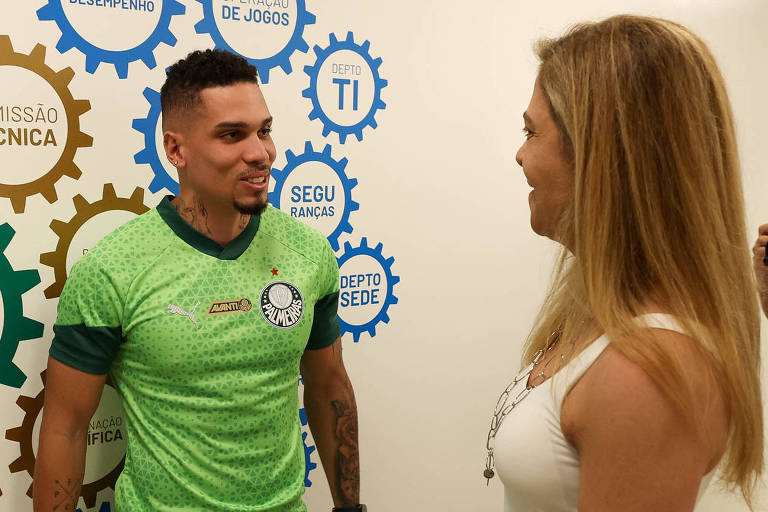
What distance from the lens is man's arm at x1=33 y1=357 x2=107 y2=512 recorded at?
4.20 ft

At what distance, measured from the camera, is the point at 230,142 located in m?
1.33

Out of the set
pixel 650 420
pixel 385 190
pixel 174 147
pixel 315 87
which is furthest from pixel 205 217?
pixel 650 420

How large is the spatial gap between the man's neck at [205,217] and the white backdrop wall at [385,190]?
0.20 metres

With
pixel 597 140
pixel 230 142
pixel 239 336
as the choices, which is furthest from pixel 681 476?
pixel 230 142

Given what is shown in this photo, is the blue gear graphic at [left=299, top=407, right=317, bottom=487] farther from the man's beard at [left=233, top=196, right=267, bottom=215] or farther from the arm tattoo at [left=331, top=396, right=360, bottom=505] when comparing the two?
the man's beard at [left=233, top=196, right=267, bottom=215]

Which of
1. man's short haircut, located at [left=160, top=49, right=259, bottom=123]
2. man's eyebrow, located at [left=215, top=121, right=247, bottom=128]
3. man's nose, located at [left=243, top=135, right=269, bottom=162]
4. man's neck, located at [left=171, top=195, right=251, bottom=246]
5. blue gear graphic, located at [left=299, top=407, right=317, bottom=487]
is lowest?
blue gear graphic, located at [left=299, top=407, right=317, bottom=487]

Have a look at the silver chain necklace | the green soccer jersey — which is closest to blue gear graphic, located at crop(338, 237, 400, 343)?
the green soccer jersey

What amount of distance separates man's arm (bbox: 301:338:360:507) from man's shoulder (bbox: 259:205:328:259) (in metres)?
0.22

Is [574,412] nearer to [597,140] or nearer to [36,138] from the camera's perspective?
[597,140]

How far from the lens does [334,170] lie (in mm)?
1782

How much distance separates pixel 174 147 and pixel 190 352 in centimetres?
37

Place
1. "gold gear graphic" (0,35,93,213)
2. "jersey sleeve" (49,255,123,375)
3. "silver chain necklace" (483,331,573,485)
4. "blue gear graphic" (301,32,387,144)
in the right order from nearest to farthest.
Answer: "silver chain necklace" (483,331,573,485) < "jersey sleeve" (49,255,123,375) < "gold gear graphic" (0,35,93,213) < "blue gear graphic" (301,32,387,144)

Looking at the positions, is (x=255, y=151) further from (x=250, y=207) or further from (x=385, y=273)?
(x=385, y=273)

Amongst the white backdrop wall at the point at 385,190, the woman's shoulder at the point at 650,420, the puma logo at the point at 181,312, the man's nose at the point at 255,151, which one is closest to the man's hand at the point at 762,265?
the white backdrop wall at the point at 385,190
